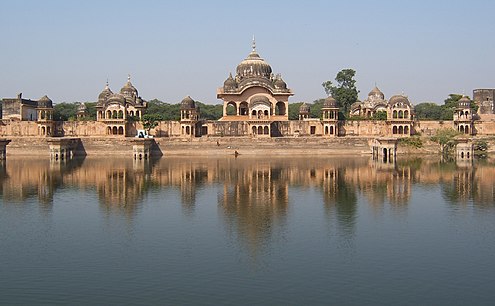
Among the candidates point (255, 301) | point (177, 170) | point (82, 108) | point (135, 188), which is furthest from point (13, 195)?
point (82, 108)

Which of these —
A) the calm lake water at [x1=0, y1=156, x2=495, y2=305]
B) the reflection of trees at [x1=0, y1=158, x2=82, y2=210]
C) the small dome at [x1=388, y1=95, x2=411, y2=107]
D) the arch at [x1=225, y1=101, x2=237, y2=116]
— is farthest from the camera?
the arch at [x1=225, y1=101, x2=237, y2=116]

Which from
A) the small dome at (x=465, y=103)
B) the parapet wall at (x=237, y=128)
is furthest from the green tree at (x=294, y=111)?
the small dome at (x=465, y=103)

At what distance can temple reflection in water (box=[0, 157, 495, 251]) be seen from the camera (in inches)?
455

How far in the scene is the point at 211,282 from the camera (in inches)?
274

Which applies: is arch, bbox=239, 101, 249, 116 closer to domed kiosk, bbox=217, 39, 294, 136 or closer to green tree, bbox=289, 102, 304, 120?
domed kiosk, bbox=217, 39, 294, 136

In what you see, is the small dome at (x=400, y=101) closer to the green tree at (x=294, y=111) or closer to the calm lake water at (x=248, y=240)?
the calm lake water at (x=248, y=240)

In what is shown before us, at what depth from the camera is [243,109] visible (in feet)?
94.4

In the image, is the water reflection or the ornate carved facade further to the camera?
the ornate carved facade

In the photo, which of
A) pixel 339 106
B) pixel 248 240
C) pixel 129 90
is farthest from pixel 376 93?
pixel 248 240

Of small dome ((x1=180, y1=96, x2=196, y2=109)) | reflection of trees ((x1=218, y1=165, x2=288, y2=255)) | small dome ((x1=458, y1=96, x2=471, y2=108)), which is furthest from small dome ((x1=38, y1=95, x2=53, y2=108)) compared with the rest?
small dome ((x1=458, y1=96, x2=471, y2=108))

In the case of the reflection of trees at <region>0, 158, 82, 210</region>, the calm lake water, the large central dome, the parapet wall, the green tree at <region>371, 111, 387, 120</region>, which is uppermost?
the large central dome

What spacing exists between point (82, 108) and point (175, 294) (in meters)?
27.1

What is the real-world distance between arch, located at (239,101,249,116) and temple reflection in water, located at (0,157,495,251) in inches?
251

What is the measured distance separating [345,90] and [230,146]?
13.0 m
